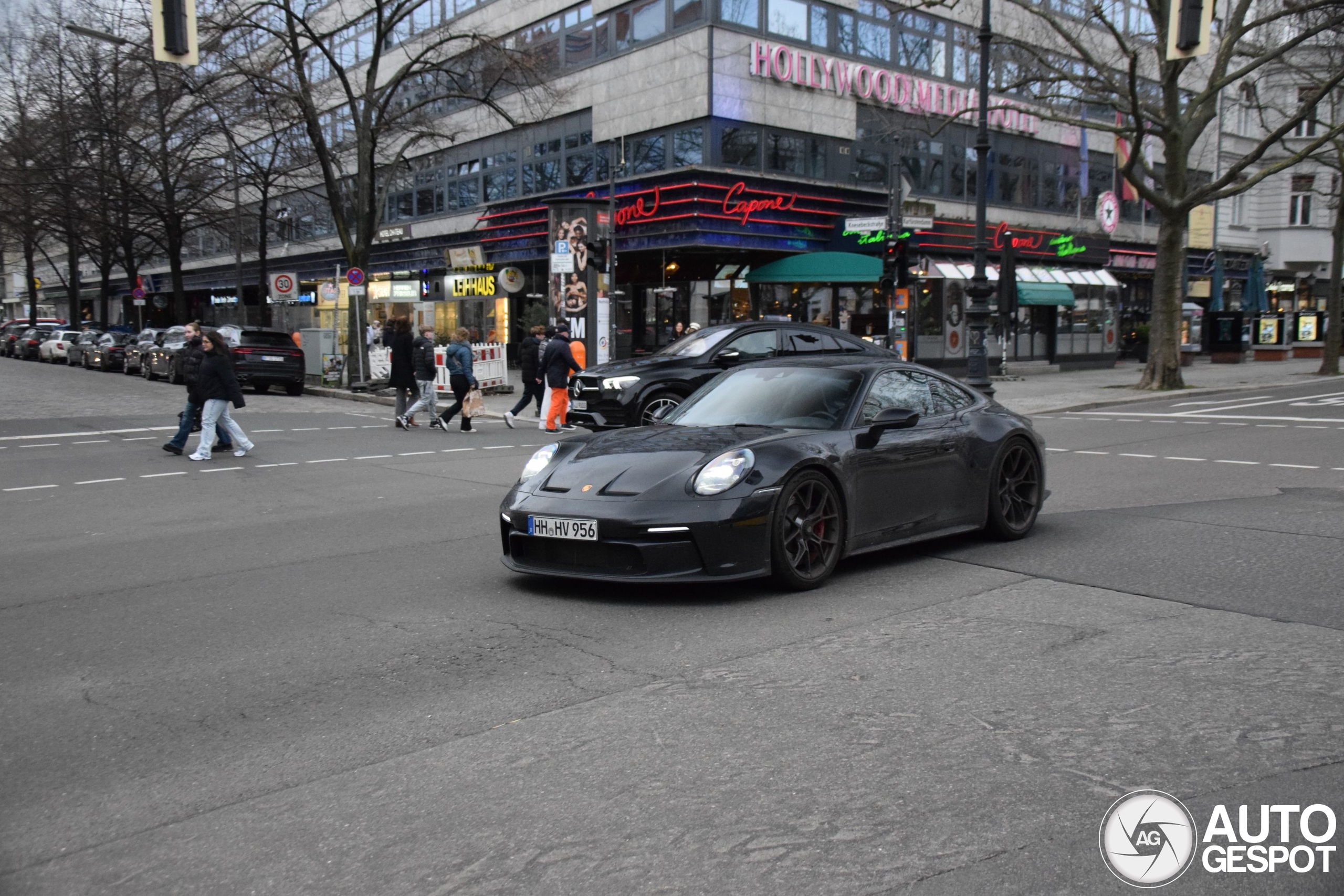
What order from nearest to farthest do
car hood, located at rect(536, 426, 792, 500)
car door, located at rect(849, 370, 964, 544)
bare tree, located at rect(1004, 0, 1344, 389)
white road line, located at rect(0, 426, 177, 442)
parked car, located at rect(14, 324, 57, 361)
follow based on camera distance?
car hood, located at rect(536, 426, 792, 500) < car door, located at rect(849, 370, 964, 544) < white road line, located at rect(0, 426, 177, 442) < bare tree, located at rect(1004, 0, 1344, 389) < parked car, located at rect(14, 324, 57, 361)

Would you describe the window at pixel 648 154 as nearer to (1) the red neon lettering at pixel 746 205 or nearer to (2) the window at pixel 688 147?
(2) the window at pixel 688 147

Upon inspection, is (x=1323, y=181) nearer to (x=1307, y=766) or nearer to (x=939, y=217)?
(x=939, y=217)

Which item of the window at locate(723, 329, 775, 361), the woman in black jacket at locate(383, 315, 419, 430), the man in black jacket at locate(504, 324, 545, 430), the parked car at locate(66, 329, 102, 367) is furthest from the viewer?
the parked car at locate(66, 329, 102, 367)

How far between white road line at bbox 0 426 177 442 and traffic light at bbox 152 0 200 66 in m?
8.25

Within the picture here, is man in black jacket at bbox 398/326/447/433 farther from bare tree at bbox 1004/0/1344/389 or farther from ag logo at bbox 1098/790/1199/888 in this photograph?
Result: ag logo at bbox 1098/790/1199/888

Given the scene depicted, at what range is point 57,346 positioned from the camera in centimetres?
4959

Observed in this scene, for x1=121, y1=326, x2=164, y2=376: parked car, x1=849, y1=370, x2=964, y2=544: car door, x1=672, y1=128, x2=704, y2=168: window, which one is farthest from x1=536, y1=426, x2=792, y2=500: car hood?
x1=121, y1=326, x2=164, y2=376: parked car

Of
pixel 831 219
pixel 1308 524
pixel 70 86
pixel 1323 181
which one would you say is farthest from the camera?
pixel 1323 181

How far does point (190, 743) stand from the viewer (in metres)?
4.40

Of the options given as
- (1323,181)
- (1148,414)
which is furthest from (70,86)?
(1323,181)

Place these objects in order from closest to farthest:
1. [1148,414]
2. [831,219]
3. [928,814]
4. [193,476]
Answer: [928,814], [193,476], [1148,414], [831,219]

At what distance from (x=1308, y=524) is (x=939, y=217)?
28567mm

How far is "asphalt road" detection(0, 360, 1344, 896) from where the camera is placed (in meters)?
3.39

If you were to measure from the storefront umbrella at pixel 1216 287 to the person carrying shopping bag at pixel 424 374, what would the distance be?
39.3 metres
